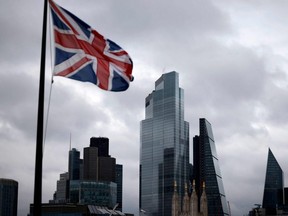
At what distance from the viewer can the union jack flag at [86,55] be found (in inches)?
1110

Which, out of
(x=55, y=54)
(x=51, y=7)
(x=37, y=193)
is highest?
(x=51, y=7)

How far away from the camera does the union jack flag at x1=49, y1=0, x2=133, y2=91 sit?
28.2m

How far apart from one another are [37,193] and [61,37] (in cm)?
742

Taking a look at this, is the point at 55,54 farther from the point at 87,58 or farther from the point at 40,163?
the point at 40,163

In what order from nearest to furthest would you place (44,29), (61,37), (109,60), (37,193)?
1. (37,193)
2. (44,29)
3. (61,37)
4. (109,60)

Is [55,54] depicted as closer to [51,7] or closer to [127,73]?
[51,7]

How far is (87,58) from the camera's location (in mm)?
29203

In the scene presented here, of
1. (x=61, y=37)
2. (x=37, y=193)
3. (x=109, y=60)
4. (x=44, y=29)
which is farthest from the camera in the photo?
(x=109, y=60)

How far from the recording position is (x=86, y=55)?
29.2 meters

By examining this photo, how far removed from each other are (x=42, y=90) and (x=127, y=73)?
6166 millimetres

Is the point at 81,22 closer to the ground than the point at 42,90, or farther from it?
farther from it

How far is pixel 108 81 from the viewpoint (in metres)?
30.0

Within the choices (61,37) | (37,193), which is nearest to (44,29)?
(61,37)

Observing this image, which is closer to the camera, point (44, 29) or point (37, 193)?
point (37, 193)
